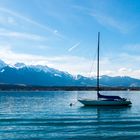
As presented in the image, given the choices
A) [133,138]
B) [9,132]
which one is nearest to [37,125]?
[9,132]

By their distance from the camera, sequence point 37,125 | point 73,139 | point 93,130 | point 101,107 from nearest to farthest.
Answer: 1. point 73,139
2. point 93,130
3. point 37,125
4. point 101,107

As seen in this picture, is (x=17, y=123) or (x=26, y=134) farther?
(x=17, y=123)

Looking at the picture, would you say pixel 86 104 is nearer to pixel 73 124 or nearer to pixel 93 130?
pixel 73 124

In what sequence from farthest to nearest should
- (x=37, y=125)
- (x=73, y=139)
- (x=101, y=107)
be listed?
(x=101, y=107) → (x=37, y=125) → (x=73, y=139)

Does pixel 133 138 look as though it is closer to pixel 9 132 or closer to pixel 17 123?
pixel 9 132

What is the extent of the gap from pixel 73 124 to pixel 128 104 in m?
45.4

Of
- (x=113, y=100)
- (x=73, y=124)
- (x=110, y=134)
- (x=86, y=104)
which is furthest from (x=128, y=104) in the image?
(x=110, y=134)

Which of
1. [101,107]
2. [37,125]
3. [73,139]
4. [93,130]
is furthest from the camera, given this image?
[101,107]

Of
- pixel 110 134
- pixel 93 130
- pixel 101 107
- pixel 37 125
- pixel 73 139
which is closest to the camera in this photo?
pixel 73 139

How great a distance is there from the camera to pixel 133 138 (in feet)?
162

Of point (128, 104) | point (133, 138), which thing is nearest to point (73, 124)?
point (133, 138)

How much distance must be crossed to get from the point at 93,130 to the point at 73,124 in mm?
7617

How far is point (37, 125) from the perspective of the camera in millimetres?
63375

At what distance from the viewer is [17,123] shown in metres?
66.6
